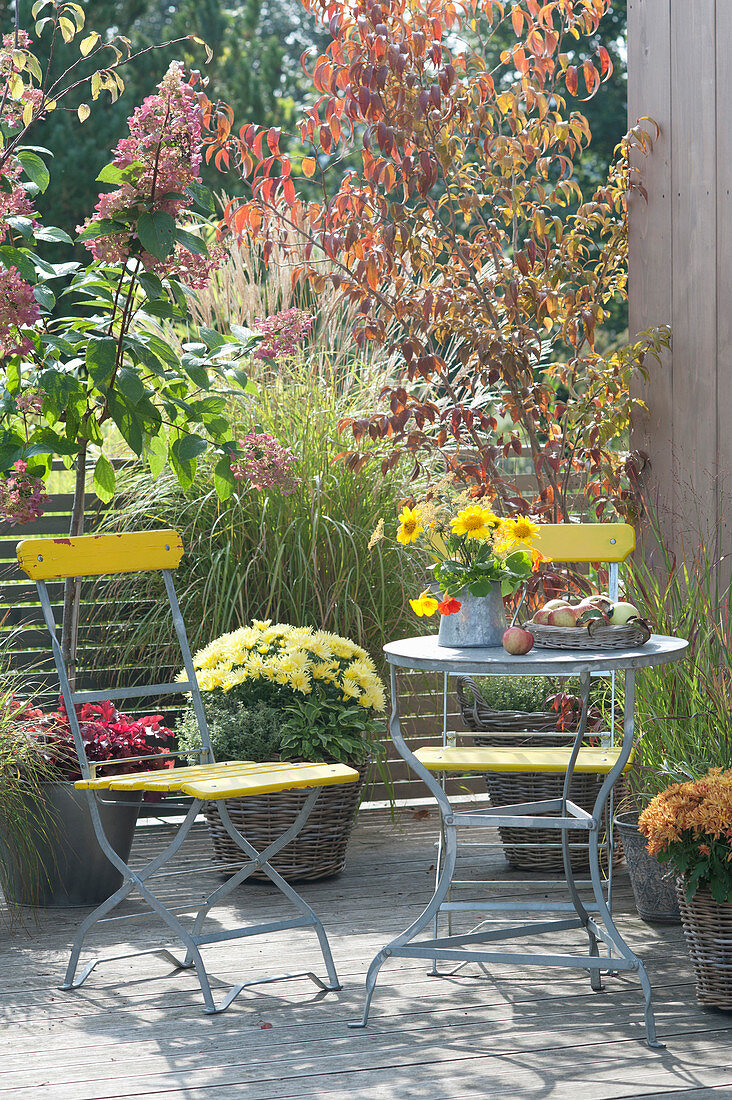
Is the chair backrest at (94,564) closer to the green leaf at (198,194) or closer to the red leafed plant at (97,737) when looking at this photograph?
the red leafed plant at (97,737)

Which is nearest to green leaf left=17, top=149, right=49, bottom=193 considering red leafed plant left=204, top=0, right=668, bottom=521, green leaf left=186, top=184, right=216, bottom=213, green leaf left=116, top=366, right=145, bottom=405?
green leaf left=186, top=184, right=216, bottom=213

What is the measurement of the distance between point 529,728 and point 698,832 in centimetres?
123

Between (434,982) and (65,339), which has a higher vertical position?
(65,339)

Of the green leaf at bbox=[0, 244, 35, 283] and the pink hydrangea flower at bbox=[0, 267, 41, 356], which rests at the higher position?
the green leaf at bbox=[0, 244, 35, 283]

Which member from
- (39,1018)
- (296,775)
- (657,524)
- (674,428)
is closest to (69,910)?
(39,1018)

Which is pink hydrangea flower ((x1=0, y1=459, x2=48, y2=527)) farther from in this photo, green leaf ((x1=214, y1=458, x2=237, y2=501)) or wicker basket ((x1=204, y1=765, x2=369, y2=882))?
wicker basket ((x1=204, y1=765, x2=369, y2=882))

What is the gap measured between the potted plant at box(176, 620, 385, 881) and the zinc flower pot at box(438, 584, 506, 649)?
1.02 meters

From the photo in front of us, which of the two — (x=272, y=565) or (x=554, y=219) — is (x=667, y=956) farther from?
(x=554, y=219)

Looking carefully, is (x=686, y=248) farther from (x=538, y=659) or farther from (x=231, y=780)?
(x=231, y=780)

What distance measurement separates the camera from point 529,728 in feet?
12.4

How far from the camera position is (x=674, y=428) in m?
3.93

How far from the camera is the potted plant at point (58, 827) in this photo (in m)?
3.37

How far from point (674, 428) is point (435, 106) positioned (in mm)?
1247

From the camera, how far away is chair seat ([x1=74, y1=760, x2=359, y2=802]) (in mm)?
2646
